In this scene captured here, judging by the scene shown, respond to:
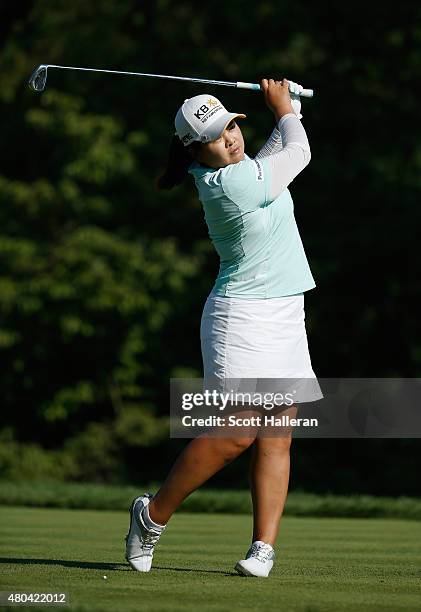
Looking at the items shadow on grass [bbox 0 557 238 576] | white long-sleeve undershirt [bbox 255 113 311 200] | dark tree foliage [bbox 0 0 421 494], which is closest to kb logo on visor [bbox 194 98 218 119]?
white long-sleeve undershirt [bbox 255 113 311 200]

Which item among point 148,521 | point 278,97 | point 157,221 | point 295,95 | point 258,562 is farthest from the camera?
point 157,221

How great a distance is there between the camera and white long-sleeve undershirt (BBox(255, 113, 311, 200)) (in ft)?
14.8

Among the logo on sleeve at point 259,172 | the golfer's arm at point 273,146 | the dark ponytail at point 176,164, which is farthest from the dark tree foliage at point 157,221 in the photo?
the logo on sleeve at point 259,172

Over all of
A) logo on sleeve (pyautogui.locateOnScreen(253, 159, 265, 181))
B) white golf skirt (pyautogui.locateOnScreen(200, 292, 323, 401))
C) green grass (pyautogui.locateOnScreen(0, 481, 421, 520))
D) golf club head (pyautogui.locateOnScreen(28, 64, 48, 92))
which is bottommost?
green grass (pyautogui.locateOnScreen(0, 481, 421, 520))

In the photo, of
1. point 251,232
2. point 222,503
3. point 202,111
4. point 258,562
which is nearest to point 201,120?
point 202,111

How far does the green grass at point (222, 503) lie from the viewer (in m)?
8.33

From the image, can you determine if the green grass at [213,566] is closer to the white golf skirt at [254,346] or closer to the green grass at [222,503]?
the white golf skirt at [254,346]

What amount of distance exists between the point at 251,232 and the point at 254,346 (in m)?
0.41

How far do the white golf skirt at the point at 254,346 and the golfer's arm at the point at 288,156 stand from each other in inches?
17.0

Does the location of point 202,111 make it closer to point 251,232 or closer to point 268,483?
point 251,232

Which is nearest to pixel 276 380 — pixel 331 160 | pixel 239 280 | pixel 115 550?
pixel 239 280

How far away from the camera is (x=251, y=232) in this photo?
4.59 metres

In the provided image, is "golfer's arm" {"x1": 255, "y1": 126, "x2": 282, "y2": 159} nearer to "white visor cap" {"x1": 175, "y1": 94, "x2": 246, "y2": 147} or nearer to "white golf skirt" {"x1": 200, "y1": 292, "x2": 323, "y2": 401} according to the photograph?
"white visor cap" {"x1": 175, "y1": 94, "x2": 246, "y2": 147}

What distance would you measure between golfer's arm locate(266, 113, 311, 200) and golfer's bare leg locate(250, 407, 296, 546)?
919 mm
